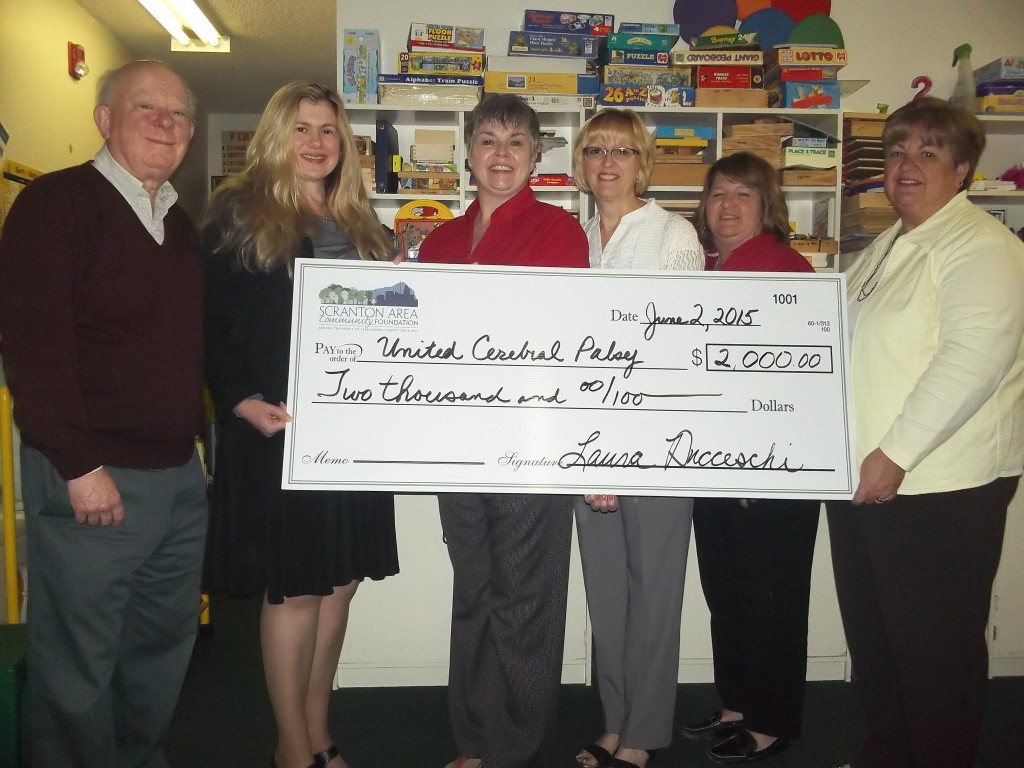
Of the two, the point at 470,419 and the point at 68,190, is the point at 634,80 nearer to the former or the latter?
the point at 470,419

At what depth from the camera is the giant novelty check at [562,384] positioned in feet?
5.19

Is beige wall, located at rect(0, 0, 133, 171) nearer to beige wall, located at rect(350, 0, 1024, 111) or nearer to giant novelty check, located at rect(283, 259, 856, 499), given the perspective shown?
beige wall, located at rect(350, 0, 1024, 111)

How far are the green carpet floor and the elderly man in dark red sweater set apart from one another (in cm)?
62

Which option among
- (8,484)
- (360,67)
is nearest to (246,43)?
(360,67)

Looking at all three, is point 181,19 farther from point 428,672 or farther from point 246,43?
point 428,672

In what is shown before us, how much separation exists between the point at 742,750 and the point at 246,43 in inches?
209

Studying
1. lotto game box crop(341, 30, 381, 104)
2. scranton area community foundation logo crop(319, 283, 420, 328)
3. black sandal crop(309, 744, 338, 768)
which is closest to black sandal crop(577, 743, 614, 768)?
black sandal crop(309, 744, 338, 768)

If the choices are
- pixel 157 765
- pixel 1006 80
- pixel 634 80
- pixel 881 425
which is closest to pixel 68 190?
pixel 157 765

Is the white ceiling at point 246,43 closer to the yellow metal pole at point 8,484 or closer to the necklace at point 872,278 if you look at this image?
the yellow metal pole at point 8,484

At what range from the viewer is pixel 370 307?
1612 millimetres

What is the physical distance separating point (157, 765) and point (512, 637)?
0.92 meters

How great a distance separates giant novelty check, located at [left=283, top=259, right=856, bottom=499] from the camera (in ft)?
5.19

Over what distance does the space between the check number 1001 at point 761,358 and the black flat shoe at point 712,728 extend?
1142mm

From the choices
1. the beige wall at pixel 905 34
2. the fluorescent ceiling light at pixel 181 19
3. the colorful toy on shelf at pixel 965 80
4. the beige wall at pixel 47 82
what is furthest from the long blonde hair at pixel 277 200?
the fluorescent ceiling light at pixel 181 19
